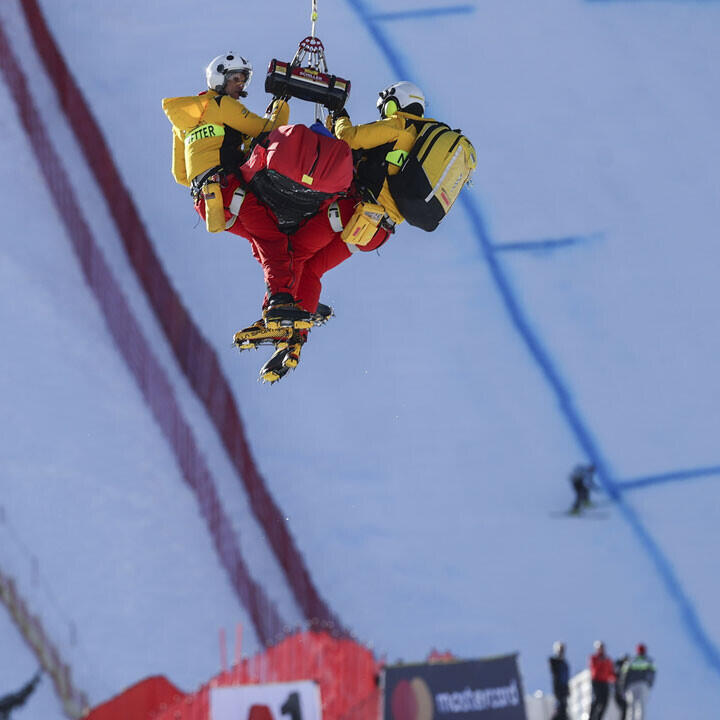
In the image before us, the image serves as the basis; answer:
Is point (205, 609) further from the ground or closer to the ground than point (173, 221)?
closer to the ground

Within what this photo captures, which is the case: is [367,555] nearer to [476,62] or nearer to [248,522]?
[248,522]

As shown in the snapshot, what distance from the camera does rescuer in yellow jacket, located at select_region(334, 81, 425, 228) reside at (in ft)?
24.9

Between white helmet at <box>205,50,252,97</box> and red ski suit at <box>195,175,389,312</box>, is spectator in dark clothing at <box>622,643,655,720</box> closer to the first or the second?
red ski suit at <box>195,175,389,312</box>

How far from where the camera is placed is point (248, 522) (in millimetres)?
13695

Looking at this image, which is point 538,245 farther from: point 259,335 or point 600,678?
point 259,335

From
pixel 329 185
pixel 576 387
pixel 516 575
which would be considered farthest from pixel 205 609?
pixel 329 185

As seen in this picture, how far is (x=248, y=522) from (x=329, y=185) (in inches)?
265

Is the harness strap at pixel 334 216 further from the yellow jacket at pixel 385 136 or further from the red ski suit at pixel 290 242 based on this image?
the yellow jacket at pixel 385 136

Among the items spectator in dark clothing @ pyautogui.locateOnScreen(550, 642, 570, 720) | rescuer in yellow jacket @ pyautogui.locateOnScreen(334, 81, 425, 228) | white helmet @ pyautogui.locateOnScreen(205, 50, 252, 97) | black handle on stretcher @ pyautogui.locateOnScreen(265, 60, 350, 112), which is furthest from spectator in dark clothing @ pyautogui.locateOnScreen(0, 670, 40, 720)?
black handle on stretcher @ pyautogui.locateOnScreen(265, 60, 350, 112)

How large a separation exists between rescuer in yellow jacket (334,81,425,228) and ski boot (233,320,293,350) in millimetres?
753

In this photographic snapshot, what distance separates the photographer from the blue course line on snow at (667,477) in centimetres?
1455

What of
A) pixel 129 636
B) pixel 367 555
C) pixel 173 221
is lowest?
pixel 129 636

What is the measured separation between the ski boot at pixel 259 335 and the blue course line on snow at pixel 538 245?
28.3 ft

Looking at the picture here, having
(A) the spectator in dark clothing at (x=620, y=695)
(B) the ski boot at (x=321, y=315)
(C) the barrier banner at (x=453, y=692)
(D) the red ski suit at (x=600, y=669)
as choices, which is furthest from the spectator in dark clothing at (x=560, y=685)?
(B) the ski boot at (x=321, y=315)
